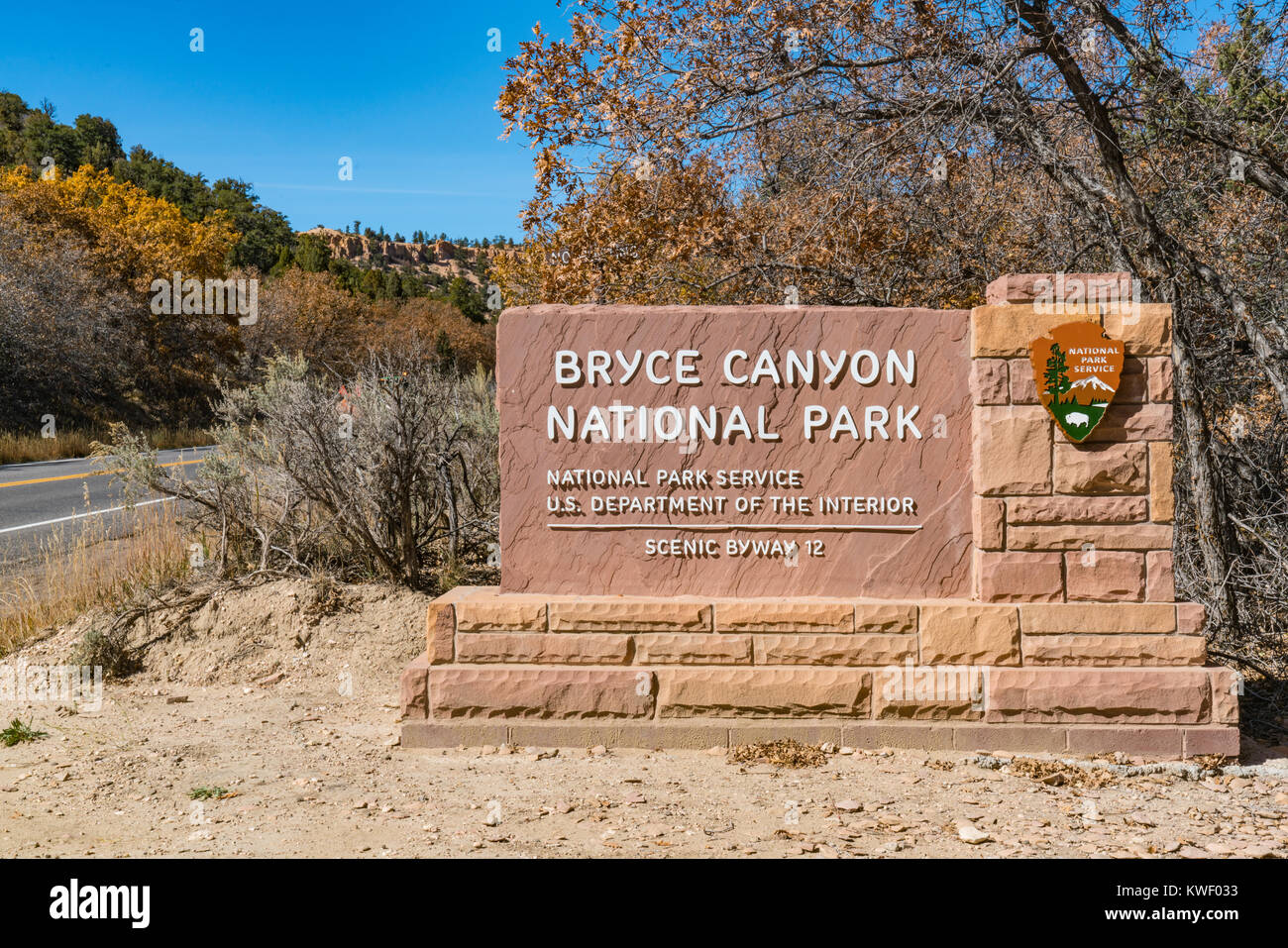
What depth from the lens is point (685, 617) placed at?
5.04m

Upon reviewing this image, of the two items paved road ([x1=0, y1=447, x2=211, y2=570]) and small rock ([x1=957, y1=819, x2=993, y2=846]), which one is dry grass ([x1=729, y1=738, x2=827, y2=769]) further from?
paved road ([x1=0, y1=447, x2=211, y2=570])

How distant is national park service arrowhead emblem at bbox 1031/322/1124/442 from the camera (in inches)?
193

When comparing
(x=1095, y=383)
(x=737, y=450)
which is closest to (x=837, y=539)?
(x=737, y=450)

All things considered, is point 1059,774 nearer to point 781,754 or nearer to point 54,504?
point 781,754

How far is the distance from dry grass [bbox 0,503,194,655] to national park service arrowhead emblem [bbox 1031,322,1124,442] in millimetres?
5957

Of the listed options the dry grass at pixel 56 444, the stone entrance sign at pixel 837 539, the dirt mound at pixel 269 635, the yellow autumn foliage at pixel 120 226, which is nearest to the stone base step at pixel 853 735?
the stone entrance sign at pixel 837 539

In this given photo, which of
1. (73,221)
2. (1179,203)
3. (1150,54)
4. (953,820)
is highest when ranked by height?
(73,221)

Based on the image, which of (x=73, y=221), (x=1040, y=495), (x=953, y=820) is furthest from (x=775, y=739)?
(x=73, y=221)

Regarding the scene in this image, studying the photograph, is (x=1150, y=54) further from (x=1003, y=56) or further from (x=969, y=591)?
(x=969, y=591)

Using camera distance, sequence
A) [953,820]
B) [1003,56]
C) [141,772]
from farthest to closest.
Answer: [1003,56], [141,772], [953,820]

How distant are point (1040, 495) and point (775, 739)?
1.80m

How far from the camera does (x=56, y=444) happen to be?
20562 millimetres

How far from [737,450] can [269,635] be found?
11.8ft

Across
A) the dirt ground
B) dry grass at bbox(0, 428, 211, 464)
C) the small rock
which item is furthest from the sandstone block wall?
dry grass at bbox(0, 428, 211, 464)
